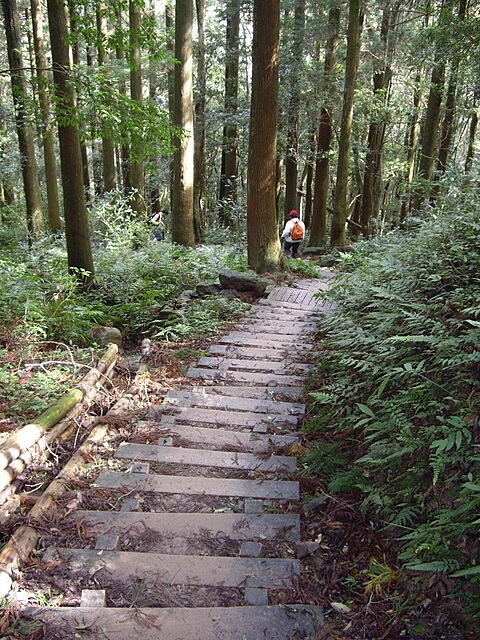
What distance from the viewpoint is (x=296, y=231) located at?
15.2 metres

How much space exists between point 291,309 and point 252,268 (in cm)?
286

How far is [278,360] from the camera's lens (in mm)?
6324

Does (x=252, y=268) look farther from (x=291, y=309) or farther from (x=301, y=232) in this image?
(x=301, y=232)

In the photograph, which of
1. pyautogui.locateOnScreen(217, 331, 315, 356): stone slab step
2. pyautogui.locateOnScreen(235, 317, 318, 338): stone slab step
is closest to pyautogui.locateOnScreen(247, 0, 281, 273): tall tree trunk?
pyautogui.locateOnScreen(235, 317, 318, 338): stone slab step

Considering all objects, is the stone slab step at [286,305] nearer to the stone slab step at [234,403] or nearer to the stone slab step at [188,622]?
the stone slab step at [234,403]

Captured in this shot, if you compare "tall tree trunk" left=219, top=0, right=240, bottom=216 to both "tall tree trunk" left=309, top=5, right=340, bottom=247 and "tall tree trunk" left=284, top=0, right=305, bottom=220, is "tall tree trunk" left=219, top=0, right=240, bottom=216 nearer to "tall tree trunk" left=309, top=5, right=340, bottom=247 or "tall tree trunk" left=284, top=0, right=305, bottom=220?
"tall tree trunk" left=284, top=0, right=305, bottom=220

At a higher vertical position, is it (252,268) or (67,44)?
(67,44)

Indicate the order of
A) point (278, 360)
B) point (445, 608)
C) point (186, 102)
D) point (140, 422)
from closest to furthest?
point (445, 608)
point (140, 422)
point (278, 360)
point (186, 102)

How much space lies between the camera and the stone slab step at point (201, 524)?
125 inches

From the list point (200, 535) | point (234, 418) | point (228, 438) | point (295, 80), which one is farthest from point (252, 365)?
point (295, 80)

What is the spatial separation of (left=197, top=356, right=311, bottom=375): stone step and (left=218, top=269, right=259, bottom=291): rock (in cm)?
367

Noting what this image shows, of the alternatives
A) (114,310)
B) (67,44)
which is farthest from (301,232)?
(67,44)

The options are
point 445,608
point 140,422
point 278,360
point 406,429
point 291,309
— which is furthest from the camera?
point 291,309

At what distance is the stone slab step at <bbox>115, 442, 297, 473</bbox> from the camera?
156 inches
